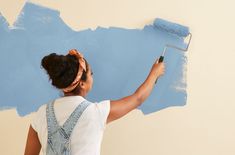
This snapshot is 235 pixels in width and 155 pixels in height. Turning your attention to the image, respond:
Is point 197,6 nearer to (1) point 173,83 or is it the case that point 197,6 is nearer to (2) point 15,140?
(1) point 173,83

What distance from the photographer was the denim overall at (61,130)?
3.51ft

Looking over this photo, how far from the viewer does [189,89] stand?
1.42 metres

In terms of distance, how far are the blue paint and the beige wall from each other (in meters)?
0.04

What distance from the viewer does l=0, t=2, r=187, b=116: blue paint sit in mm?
1381

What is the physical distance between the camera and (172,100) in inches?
55.9

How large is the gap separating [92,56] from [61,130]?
402 mm

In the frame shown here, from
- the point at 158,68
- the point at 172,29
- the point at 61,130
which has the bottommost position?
the point at 61,130

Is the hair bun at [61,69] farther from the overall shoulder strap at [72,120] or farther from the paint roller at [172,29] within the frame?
the paint roller at [172,29]

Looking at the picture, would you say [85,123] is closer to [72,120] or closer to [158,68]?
[72,120]

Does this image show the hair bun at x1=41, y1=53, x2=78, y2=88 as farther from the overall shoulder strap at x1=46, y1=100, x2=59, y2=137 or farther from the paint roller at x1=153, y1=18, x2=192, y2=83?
the paint roller at x1=153, y1=18, x2=192, y2=83

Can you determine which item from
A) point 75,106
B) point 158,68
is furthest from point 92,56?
point 75,106

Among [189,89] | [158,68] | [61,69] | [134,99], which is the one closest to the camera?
[61,69]

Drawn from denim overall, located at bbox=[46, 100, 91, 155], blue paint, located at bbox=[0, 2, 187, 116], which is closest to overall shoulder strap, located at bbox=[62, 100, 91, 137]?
denim overall, located at bbox=[46, 100, 91, 155]

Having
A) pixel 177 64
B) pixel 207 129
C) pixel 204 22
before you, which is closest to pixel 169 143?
pixel 207 129
